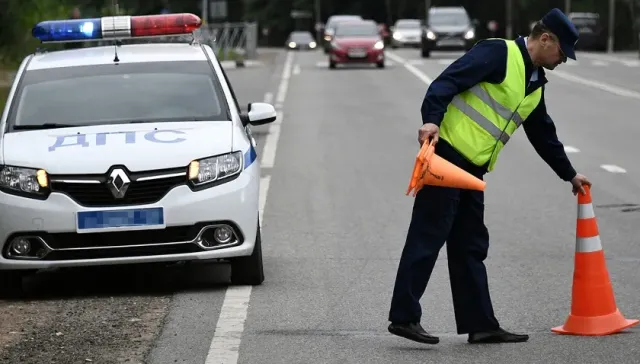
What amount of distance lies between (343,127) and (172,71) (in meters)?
13.4

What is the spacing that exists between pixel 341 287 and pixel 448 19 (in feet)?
153

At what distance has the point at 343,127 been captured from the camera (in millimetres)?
23453

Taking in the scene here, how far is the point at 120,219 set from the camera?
869cm

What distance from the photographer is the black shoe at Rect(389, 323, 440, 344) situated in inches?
283

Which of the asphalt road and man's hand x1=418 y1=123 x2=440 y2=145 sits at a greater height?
man's hand x1=418 y1=123 x2=440 y2=145

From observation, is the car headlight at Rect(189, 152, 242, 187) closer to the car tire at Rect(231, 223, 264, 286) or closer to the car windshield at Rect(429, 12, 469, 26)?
the car tire at Rect(231, 223, 264, 286)

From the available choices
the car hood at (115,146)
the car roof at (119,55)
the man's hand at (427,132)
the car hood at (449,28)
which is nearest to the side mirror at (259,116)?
the car hood at (115,146)

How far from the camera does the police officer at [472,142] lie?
7.04 m

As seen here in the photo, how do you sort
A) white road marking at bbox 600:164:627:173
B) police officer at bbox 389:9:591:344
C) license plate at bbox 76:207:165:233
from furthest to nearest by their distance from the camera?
white road marking at bbox 600:164:627:173 < license plate at bbox 76:207:165:233 < police officer at bbox 389:9:591:344

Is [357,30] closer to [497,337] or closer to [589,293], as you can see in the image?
[589,293]

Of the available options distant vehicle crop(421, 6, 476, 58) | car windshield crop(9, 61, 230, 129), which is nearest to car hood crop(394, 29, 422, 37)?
distant vehicle crop(421, 6, 476, 58)

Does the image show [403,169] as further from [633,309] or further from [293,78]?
[293,78]

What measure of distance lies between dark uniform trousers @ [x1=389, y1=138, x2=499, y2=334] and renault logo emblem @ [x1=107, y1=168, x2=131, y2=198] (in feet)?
6.75

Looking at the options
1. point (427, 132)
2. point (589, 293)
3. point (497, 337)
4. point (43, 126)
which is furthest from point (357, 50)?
point (427, 132)
